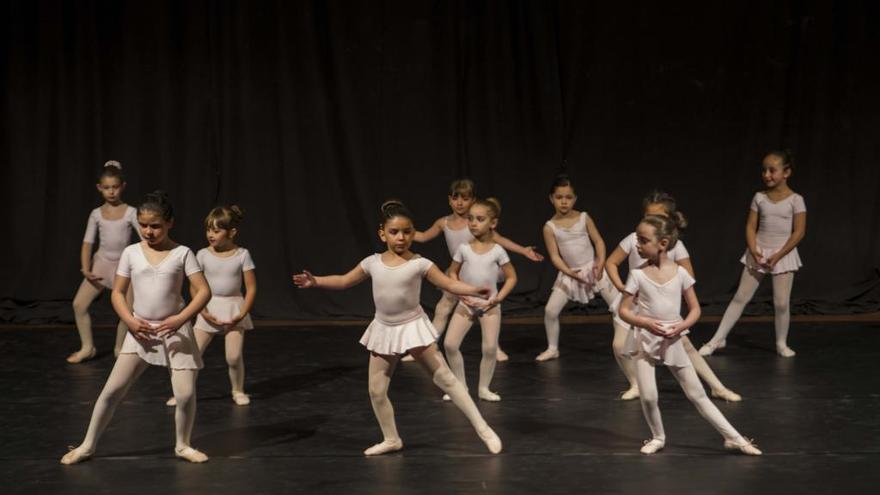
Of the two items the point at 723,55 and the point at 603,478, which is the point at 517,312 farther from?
the point at 603,478

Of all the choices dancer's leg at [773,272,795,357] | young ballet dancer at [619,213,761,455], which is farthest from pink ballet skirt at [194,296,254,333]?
dancer's leg at [773,272,795,357]

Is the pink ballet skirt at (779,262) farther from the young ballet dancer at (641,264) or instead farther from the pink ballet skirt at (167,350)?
the pink ballet skirt at (167,350)

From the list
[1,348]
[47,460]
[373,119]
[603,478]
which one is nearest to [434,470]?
[603,478]

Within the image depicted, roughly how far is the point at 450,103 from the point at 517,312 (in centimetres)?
166

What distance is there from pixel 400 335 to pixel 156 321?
1.01 metres

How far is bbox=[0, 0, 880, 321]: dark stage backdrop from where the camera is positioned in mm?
8742

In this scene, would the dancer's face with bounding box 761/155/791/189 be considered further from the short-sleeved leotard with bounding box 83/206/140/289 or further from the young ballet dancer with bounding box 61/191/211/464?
the short-sleeved leotard with bounding box 83/206/140/289

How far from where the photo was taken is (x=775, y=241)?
697cm

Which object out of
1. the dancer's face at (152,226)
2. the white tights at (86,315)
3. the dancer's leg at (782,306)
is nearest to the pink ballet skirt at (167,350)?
the dancer's face at (152,226)

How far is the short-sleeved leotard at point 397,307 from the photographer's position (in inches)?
193

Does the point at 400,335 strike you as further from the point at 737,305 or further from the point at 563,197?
the point at 737,305

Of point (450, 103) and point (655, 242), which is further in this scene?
point (450, 103)

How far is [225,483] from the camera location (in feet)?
15.0

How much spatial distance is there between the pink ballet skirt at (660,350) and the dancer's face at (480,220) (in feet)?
4.11
